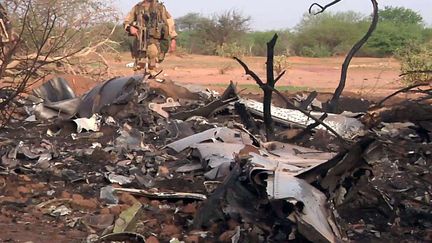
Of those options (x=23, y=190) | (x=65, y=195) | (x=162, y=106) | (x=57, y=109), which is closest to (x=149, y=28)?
(x=162, y=106)

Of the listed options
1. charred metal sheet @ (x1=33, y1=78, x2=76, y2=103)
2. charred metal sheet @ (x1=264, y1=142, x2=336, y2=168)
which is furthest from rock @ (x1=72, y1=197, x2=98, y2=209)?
charred metal sheet @ (x1=33, y1=78, x2=76, y2=103)

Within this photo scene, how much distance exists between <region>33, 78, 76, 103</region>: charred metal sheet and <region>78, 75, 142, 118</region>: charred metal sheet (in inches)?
35.2

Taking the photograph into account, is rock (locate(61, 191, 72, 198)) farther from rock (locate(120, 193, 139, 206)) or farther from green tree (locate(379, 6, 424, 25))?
green tree (locate(379, 6, 424, 25))

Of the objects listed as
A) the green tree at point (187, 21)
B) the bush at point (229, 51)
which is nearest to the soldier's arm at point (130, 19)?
the bush at point (229, 51)

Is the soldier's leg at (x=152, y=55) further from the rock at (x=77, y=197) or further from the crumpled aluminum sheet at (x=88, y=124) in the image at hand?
the rock at (x=77, y=197)

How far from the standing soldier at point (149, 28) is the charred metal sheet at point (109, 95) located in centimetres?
495

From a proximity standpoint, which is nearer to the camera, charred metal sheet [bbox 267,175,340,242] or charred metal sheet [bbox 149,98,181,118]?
charred metal sheet [bbox 267,175,340,242]

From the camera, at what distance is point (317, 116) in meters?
8.44

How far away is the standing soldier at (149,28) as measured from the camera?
1488cm

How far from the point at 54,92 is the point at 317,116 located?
4354 mm

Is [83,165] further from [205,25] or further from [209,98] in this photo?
[205,25]

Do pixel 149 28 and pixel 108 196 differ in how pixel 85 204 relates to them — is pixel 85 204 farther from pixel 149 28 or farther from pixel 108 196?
pixel 149 28

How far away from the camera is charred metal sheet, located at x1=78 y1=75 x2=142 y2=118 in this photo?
31.2 ft

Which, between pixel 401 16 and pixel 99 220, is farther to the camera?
pixel 401 16
